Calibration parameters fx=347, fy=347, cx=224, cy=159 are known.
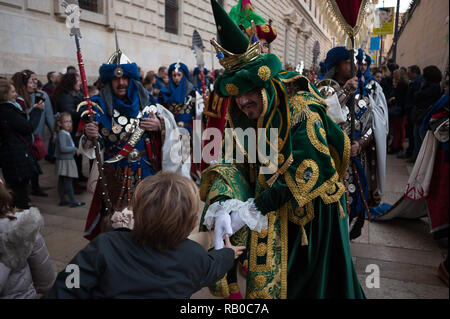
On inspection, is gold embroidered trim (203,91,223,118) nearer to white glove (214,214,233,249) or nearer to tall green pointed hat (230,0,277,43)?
tall green pointed hat (230,0,277,43)

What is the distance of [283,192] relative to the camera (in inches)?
73.3

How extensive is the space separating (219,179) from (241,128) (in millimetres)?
366

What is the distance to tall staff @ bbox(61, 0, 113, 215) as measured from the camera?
286 centimetres

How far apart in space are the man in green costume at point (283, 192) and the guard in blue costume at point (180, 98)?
4.19m

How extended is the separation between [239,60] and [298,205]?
86 centimetres

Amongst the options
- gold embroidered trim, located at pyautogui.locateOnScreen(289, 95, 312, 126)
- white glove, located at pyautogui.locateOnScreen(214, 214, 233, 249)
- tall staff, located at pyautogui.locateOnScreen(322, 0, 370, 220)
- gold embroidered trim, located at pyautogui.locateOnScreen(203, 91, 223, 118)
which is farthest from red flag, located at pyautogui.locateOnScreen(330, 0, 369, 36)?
gold embroidered trim, located at pyautogui.locateOnScreen(203, 91, 223, 118)

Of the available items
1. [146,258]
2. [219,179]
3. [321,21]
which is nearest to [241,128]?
[219,179]

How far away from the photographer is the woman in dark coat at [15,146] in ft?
14.6

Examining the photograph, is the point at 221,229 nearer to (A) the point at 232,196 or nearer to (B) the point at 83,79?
(A) the point at 232,196

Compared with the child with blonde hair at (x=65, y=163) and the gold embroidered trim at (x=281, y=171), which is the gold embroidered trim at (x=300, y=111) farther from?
the child with blonde hair at (x=65, y=163)

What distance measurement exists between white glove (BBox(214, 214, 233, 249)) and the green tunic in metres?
0.15

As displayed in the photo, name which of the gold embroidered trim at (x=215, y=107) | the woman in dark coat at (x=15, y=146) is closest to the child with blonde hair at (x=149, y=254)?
the gold embroidered trim at (x=215, y=107)
